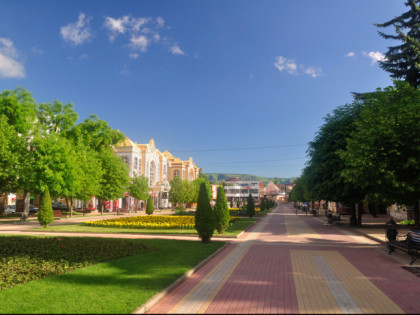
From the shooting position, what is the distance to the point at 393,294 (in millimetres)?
6859

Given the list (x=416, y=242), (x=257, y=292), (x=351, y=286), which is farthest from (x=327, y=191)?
(x=257, y=292)

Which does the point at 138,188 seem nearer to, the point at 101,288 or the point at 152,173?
the point at 152,173

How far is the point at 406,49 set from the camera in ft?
84.3

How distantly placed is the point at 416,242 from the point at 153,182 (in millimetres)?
59370

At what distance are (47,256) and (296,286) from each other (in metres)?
8.78

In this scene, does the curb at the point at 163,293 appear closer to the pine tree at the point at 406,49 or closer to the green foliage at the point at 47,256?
the green foliage at the point at 47,256

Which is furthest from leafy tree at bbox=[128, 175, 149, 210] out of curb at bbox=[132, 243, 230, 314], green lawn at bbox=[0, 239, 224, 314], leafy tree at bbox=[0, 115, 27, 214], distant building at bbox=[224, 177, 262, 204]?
distant building at bbox=[224, 177, 262, 204]

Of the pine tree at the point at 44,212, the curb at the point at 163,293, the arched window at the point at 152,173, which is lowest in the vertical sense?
the curb at the point at 163,293

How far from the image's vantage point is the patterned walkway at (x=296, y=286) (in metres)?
5.91

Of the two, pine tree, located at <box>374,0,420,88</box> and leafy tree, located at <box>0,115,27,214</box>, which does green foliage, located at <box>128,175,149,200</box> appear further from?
pine tree, located at <box>374,0,420,88</box>

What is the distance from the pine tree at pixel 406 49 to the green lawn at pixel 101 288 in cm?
2643

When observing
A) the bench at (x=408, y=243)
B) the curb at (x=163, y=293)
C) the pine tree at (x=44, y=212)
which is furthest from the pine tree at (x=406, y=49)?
the pine tree at (x=44, y=212)

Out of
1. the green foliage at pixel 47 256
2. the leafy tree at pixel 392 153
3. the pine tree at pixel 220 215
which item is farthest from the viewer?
the pine tree at pixel 220 215

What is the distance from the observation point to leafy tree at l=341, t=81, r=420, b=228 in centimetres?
1357
